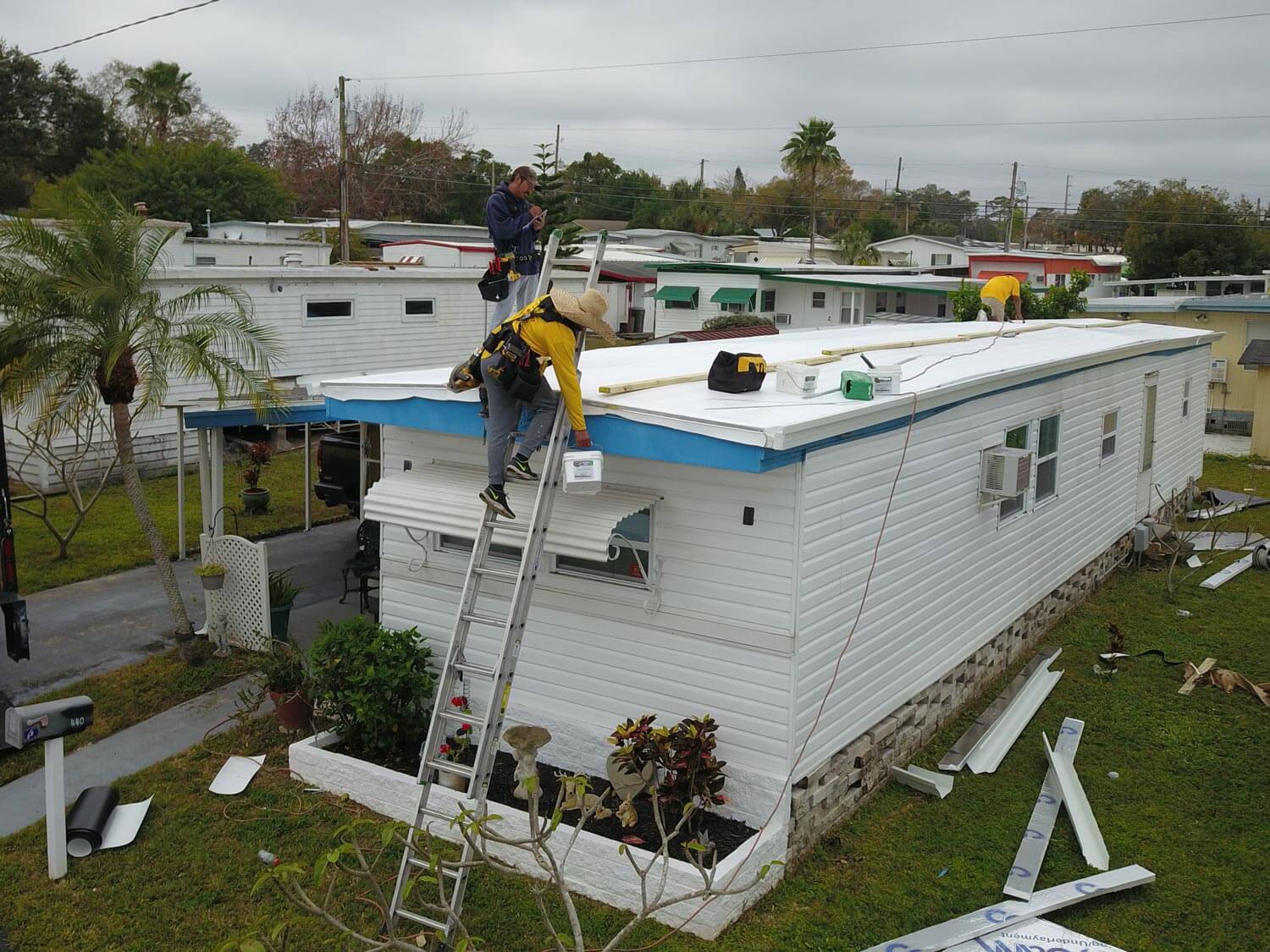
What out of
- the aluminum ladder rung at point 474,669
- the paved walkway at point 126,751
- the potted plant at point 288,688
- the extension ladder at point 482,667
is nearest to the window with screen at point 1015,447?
the extension ladder at point 482,667

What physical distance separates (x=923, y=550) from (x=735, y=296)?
86.3 ft

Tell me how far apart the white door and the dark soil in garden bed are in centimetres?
1002

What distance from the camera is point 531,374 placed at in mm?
7004

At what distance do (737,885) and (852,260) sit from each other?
170 ft

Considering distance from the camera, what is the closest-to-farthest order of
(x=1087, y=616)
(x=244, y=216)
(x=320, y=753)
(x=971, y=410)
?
(x=320, y=753), (x=971, y=410), (x=1087, y=616), (x=244, y=216)

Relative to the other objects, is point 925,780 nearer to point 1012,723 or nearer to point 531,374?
point 1012,723

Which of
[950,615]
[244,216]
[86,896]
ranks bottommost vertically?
[86,896]

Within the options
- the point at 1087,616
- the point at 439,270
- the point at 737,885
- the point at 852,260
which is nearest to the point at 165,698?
the point at 737,885

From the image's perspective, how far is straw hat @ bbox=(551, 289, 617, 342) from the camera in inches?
268

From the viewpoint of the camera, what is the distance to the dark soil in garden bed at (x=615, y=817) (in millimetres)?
7090

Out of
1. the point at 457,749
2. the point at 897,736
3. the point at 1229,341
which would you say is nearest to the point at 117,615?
the point at 457,749

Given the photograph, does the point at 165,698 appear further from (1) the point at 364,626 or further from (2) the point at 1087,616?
(2) the point at 1087,616

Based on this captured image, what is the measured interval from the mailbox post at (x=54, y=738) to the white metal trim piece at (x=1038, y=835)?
5.73m

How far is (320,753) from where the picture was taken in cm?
806
